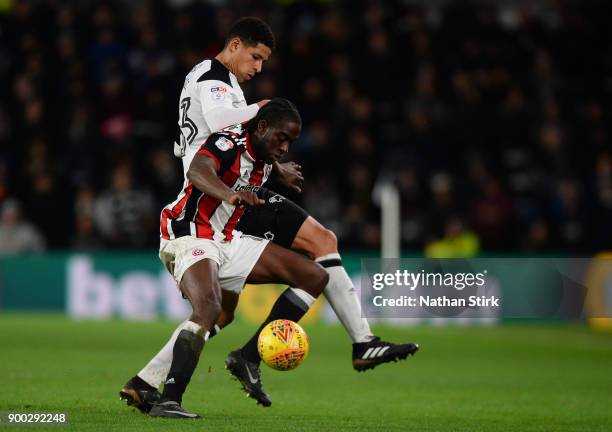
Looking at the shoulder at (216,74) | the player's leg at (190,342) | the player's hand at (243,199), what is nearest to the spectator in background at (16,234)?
the shoulder at (216,74)

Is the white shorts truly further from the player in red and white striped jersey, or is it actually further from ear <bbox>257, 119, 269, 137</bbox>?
ear <bbox>257, 119, 269, 137</bbox>

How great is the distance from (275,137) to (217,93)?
44cm

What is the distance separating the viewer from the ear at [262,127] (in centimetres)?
705

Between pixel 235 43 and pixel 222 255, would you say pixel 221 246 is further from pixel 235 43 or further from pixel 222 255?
pixel 235 43

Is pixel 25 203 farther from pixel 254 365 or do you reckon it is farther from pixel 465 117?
pixel 254 365

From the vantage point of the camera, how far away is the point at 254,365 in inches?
286

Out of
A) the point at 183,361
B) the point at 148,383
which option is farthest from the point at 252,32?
the point at 148,383

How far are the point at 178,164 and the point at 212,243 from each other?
10402 millimetres

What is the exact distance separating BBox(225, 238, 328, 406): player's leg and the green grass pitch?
24 cm

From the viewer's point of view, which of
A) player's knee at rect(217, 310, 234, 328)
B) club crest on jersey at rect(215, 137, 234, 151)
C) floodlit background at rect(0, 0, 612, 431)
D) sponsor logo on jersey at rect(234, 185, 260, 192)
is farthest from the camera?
floodlit background at rect(0, 0, 612, 431)

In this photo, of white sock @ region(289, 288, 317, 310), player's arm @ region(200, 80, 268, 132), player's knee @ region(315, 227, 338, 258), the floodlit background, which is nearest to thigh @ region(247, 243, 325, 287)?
white sock @ region(289, 288, 317, 310)

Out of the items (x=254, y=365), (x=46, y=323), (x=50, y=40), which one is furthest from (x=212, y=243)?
(x=50, y=40)

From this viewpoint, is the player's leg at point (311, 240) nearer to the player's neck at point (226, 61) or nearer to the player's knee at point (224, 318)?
the player's knee at point (224, 318)

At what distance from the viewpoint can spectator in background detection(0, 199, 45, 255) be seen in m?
17.2
